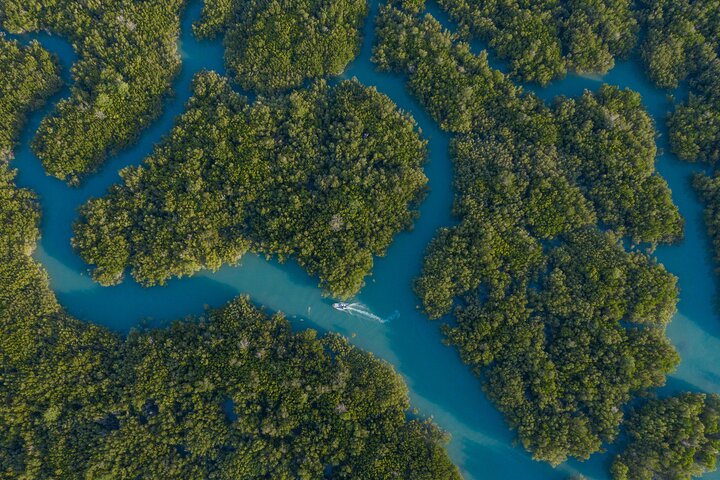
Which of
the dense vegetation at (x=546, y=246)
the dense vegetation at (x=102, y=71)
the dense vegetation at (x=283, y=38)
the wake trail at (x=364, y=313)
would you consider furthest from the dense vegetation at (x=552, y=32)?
the dense vegetation at (x=102, y=71)

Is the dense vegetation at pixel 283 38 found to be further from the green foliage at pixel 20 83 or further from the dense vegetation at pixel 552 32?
the green foliage at pixel 20 83

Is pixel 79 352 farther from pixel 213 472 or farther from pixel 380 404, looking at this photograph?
pixel 380 404

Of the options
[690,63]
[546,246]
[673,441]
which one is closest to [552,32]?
[690,63]

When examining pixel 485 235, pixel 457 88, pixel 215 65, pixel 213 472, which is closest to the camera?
pixel 213 472

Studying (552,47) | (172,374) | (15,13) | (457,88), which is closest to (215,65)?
(15,13)

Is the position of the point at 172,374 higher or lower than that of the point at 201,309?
lower

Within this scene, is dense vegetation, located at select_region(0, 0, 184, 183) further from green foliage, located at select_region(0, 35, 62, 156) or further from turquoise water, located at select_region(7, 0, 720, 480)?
green foliage, located at select_region(0, 35, 62, 156)

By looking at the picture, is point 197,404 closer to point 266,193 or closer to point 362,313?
point 362,313
